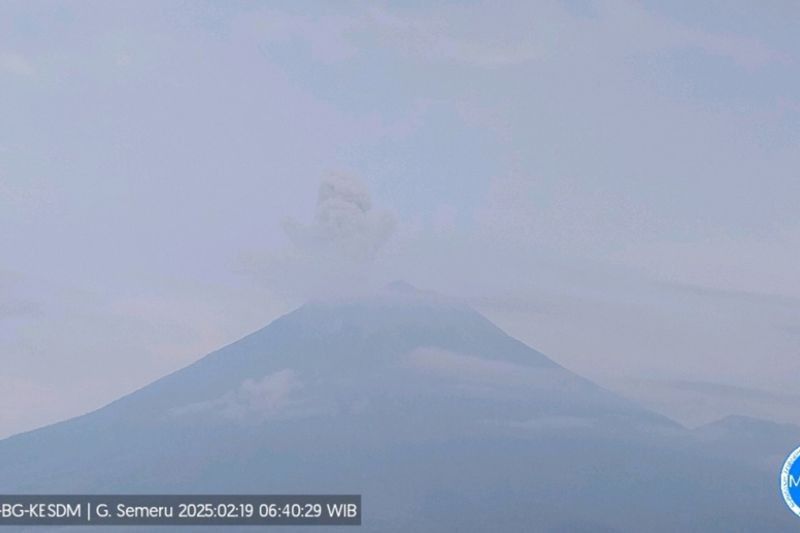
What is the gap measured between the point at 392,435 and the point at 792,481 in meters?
1.56

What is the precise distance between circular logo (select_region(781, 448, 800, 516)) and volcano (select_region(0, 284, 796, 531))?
0.89 feet

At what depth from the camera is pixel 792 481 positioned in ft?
13.9

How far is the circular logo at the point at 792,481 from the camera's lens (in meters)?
4.23

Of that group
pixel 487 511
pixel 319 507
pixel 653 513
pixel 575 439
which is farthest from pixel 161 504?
pixel 653 513

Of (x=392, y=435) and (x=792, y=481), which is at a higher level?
(x=392, y=435)

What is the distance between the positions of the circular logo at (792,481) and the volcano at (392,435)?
0.89ft

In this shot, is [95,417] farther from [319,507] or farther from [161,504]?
[319,507]

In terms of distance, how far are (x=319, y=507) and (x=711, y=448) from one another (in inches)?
60.0

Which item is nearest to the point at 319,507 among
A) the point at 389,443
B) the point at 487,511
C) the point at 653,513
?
the point at 389,443

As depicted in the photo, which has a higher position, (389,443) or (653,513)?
(389,443)

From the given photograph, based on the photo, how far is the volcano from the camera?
4.15 meters

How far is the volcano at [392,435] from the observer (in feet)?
13.6

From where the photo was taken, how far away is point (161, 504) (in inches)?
163

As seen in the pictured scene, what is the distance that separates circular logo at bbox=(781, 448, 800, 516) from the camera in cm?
423
